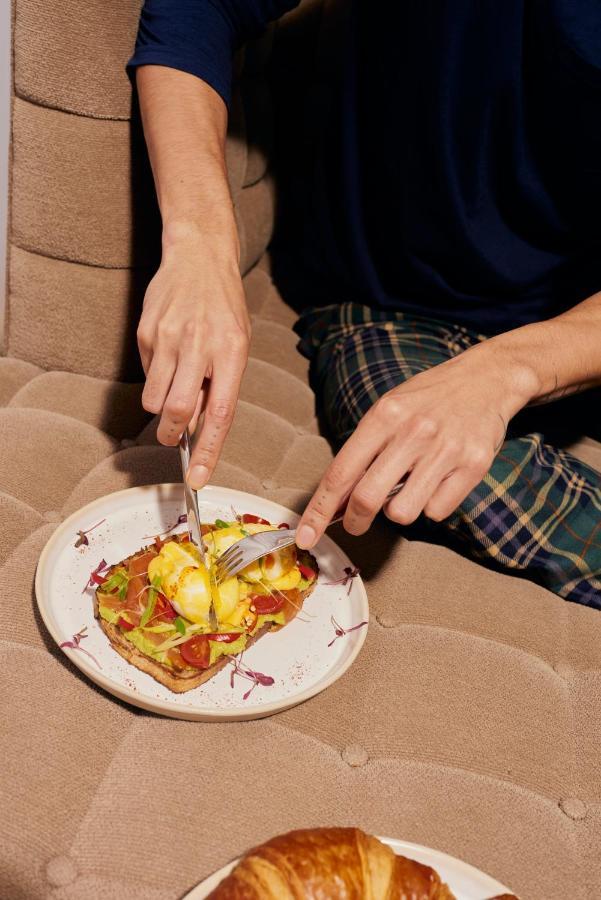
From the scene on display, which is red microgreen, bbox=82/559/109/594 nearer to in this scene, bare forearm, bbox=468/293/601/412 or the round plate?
the round plate

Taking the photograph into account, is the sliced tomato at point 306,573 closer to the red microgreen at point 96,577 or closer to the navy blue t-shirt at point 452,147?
the red microgreen at point 96,577

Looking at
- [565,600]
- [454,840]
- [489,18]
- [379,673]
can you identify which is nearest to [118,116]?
[489,18]

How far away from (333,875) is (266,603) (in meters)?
0.41

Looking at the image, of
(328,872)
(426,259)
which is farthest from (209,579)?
(426,259)

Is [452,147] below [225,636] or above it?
above

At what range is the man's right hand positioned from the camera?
110 cm

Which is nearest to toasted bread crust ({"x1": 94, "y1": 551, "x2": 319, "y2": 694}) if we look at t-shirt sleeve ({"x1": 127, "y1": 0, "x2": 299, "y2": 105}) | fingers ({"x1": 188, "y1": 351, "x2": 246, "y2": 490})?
fingers ({"x1": 188, "y1": 351, "x2": 246, "y2": 490})

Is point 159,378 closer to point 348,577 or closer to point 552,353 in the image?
point 348,577

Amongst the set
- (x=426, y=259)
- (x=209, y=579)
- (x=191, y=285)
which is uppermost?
(x=191, y=285)

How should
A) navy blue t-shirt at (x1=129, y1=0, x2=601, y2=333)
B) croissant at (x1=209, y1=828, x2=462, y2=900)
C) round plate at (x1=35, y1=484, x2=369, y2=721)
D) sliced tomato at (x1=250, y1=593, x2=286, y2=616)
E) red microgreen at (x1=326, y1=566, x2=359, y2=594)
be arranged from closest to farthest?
croissant at (x1=209, y1=828, x2=462, y2=900) → round plate at (x1=35, y1=484, x2=369, y2=721) → sliced tomato at (x1=250, y1=593, x2=286, y2=616) → red microgreen at (x1=326, y1=566, x2=359, y2=594) → navy blue t-shirt at (x1=129, y1=0, x2=601, y2=333)

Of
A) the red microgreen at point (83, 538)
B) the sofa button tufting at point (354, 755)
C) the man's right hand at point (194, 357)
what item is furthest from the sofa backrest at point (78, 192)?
the sofa button tufting at point (354, 755)

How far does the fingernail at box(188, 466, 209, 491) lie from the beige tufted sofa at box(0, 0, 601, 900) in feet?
0.87

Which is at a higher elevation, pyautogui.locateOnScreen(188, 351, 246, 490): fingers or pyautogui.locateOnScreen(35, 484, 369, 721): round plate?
pyautogui.locateOnScreen(188, 351, 246, 490): fingers

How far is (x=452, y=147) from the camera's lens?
63.1 inches
